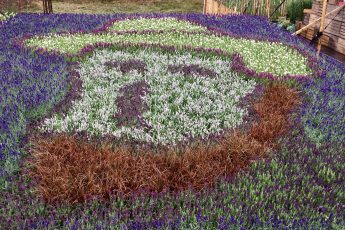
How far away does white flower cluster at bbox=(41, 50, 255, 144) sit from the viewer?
5.91 m

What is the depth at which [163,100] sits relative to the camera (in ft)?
22.8

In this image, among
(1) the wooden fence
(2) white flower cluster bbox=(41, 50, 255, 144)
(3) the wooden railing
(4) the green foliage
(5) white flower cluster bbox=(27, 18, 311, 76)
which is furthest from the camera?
(3) the wooden railing

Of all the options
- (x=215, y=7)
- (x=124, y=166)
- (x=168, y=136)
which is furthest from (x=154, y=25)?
(x=124, y=166)

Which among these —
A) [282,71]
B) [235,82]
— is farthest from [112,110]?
[282,71]

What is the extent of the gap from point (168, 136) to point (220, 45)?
19.3ft

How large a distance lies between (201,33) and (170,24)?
1.80 meters

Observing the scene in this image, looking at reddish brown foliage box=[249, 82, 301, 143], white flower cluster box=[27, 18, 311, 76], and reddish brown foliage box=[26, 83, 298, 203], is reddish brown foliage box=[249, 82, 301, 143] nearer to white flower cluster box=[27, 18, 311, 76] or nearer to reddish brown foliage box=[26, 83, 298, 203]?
reddish brown foliage box=[26, 83, 298, 203]

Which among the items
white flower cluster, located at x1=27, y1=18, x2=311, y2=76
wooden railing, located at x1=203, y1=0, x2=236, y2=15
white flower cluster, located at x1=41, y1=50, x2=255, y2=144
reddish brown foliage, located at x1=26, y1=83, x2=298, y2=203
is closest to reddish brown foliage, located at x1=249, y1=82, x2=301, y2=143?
reddish brown foliage, located at x1=26, y1=83, x2=298, y2=203

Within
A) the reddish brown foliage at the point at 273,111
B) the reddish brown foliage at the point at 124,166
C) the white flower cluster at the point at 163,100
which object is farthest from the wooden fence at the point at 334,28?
the reddish brown foliage at the point at 124,166

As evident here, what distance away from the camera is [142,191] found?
177 inches

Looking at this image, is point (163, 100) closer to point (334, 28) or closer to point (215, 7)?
point (334, 28)

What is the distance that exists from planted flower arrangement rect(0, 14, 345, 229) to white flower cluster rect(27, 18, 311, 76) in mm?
82

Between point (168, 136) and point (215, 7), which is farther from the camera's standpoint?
point (215, 7)

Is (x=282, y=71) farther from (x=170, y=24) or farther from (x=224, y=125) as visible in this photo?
(x=170, y=24)
